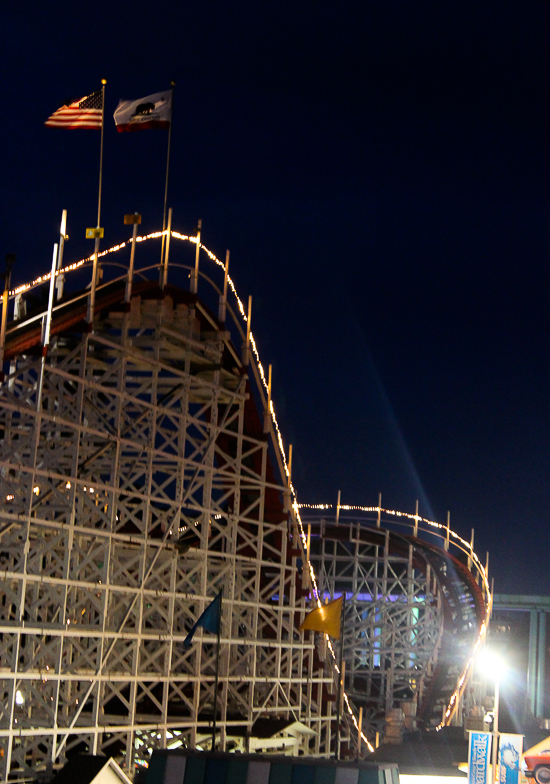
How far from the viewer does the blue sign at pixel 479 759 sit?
15898 mm

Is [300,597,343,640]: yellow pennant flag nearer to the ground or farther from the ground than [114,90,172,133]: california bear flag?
nearer to the ground

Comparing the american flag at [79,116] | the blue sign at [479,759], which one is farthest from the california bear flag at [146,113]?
the blue sign at [479,759]

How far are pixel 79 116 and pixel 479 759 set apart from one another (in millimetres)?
14855

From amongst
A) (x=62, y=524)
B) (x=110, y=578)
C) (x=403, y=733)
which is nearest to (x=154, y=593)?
(x=110, y=578)

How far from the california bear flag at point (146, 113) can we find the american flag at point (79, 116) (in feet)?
2.94

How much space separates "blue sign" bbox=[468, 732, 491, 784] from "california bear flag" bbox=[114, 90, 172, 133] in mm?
14174

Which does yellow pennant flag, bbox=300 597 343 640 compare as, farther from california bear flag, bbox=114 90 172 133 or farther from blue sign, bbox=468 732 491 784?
california bear flag, bbox=114 90 172 133

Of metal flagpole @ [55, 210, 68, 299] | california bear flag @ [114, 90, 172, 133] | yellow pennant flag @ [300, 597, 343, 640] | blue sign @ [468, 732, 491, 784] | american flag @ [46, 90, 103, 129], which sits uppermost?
california bear flag @ [114, 90, 172, 133]

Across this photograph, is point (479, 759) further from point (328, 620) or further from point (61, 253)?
point (61, 253)

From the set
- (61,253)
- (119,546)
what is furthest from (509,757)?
(61,253)

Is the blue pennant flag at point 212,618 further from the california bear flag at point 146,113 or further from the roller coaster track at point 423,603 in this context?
the roller coaster track at point 423,603

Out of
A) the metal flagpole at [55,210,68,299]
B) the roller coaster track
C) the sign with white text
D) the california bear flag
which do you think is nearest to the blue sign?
the sign with white text

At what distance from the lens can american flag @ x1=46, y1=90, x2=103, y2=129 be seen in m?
22.1

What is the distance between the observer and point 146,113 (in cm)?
2314
